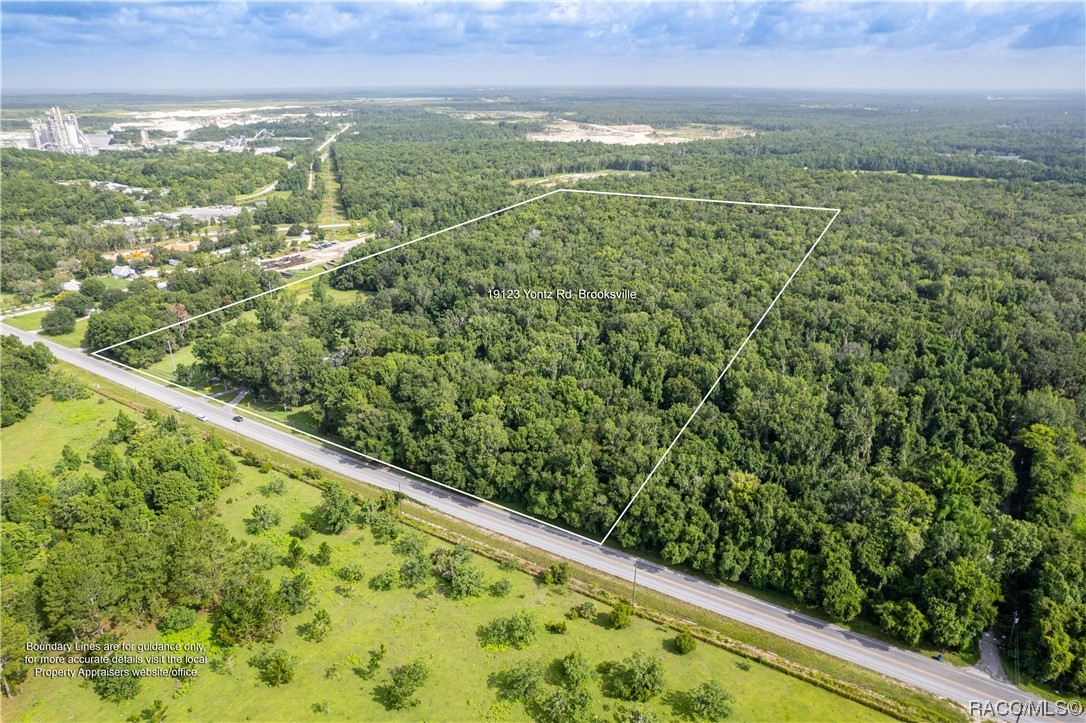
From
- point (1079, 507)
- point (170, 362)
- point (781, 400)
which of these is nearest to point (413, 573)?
point (781, 400)

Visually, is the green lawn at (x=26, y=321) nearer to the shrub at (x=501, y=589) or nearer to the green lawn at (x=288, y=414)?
the green lawn at (x=288, y=414)

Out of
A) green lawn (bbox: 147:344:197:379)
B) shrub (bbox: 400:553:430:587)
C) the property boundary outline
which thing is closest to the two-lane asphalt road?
the property boundary outline

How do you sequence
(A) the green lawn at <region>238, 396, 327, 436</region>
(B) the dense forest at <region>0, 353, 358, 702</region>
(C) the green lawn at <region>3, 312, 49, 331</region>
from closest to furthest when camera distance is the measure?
1. (B) the dense forest at <region>0, 353, 358, 702</region>
2. (A) the green lawn at <region>238, 396, 327, 436</region>
3. (C) the green lawn at <region>3, 312, 49, 331</region>

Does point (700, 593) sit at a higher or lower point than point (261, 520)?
lower

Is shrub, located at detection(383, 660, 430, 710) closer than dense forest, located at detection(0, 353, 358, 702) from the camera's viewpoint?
Yes

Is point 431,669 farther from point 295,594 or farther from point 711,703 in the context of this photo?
point 711,703

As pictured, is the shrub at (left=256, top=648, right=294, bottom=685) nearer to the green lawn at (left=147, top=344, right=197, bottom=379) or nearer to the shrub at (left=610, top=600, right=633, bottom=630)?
the shrub at (left=610, top=600, right=633, bottom=630)
